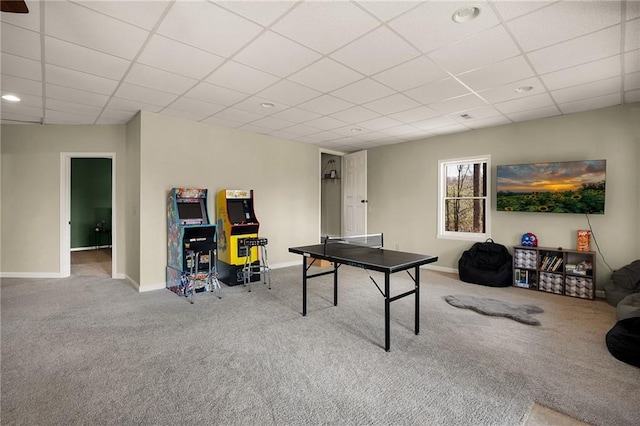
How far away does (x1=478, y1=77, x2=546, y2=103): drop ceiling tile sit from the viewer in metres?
3.64

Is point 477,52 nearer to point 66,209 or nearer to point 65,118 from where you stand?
point 65,118

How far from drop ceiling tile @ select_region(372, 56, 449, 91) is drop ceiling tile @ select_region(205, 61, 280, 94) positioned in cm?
125

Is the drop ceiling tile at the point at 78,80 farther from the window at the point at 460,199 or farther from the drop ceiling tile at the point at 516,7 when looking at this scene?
the window at the point at 460,199

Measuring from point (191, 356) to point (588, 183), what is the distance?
560cm

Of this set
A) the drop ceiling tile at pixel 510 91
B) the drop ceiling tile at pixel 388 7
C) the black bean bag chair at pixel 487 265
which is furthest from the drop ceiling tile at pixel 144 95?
the black bean bag chair at pixel 487 265

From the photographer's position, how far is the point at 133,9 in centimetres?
231

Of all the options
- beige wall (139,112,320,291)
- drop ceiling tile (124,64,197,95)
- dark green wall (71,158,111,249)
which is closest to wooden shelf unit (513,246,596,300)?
beige wall (139,112,320,291)

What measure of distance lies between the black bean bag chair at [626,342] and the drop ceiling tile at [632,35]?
7.98ft

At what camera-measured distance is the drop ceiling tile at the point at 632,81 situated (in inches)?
134

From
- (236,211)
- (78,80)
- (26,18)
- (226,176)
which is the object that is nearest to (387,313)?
(236,211)

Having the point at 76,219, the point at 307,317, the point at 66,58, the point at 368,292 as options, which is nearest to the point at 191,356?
the point at 307,317

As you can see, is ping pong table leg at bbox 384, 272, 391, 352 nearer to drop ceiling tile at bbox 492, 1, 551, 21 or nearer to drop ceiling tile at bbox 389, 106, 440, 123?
drop ceiling tile at bbox 492, 1, 551, 21

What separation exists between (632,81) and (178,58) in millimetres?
4993

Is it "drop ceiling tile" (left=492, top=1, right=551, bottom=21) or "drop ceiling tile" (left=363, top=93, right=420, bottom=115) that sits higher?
"drop ceiling tile" (left=492, top=1, right=551, bottom=21)
